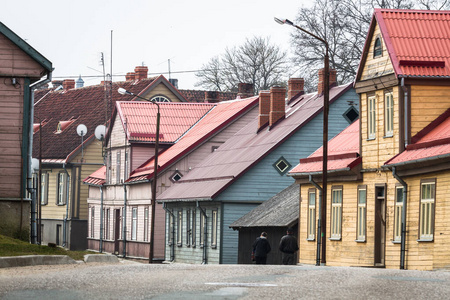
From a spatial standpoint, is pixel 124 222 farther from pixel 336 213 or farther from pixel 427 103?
pixel 427 103

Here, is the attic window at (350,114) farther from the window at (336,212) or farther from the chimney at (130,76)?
the chimney at (130,76)

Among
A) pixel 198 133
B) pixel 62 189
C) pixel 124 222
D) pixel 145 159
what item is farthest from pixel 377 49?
pixel 62 189

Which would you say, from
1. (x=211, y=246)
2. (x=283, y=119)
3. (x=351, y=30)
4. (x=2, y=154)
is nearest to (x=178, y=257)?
(x=211, y=246)

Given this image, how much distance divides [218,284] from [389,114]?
1736 centimetres

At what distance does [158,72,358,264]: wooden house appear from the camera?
47.6m

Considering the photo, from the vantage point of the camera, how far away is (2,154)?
33.6 m

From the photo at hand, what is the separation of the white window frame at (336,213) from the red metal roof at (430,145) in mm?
4793

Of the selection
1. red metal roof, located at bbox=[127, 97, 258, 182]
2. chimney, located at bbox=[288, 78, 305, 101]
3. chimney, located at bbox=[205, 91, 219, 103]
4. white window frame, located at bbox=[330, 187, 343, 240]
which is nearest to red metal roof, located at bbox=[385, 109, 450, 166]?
white window frame, located at bbox=[330, 187, 343, 240]

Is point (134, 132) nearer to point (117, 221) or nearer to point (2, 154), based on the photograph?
point (117, 221)

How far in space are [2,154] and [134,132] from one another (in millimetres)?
25652

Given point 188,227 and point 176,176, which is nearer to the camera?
point 188,227

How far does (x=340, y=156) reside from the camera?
1470 inches

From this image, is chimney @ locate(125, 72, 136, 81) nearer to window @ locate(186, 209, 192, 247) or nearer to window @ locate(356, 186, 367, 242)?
window @ locate(186, 209, 192, 247)

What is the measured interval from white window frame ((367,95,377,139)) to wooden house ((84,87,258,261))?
20512 millimetres
